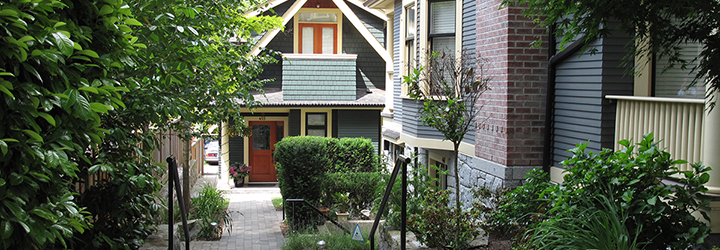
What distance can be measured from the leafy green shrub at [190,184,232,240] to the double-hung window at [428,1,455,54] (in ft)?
17.0

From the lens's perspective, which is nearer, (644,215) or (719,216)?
(644,215)

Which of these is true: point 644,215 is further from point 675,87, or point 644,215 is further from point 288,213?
point 288,213

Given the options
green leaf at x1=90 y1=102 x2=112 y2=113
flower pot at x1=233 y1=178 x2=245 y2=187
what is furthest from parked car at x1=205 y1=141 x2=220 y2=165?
green leaf at x1=90 y1=102 x2=112 y2=113

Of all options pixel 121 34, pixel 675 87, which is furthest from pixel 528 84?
pixel 121 34

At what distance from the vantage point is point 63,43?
2.58 m

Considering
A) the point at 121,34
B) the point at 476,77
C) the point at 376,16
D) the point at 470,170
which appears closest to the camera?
the point at 121,34

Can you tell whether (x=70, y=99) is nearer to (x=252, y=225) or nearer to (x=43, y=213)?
(x=43, y=213)

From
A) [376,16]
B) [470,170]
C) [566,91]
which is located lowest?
[470,170]

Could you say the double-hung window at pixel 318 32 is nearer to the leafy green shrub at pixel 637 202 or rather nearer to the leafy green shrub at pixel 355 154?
the leafy green shrub at pixel 355 154

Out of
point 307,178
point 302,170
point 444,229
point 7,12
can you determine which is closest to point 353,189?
point 307,178

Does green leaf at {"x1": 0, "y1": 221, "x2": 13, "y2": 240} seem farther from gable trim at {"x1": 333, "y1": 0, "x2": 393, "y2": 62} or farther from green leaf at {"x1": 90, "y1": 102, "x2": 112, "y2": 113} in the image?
gable trim at {"x1": 333, "y1": 0, "x2": 393, "y2": 62}

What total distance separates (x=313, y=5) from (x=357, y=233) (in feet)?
39.9

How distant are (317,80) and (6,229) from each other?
50.6 ft

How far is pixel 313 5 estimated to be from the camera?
59.4 ft
